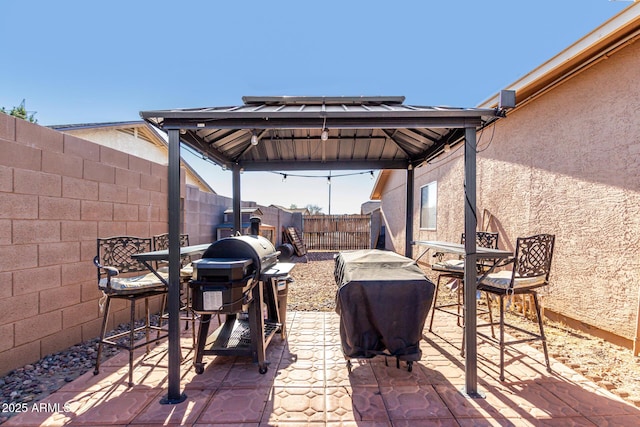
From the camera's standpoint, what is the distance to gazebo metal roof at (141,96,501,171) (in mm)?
2246

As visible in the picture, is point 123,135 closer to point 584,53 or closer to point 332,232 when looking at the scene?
point 332,232

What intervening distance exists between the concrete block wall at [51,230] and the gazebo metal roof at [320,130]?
1448 millimetres

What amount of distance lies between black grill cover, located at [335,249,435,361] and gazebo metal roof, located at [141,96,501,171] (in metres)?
1.36

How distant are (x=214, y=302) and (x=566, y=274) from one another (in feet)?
14.4

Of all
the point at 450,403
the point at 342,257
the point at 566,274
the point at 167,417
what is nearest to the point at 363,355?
the point at 450,403

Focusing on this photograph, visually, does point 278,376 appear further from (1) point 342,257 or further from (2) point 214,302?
(1) point 342,257

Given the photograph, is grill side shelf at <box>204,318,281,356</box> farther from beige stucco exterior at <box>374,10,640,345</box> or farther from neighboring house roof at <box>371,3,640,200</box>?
neighboring house roof at <box>371,3,640,200</box>

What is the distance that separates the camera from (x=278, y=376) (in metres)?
2.58

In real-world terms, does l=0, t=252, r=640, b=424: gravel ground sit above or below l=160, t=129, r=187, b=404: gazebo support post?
below

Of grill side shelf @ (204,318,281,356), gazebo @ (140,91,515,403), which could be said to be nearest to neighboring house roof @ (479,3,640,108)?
gazebo @ (140,91,515,403)

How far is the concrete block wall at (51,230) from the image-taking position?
2.54 meters

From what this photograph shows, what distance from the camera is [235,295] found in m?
2.24

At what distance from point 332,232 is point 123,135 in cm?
943

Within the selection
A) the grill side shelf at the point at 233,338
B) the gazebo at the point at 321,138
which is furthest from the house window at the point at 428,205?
the grill side shelf at the point at 233,338
